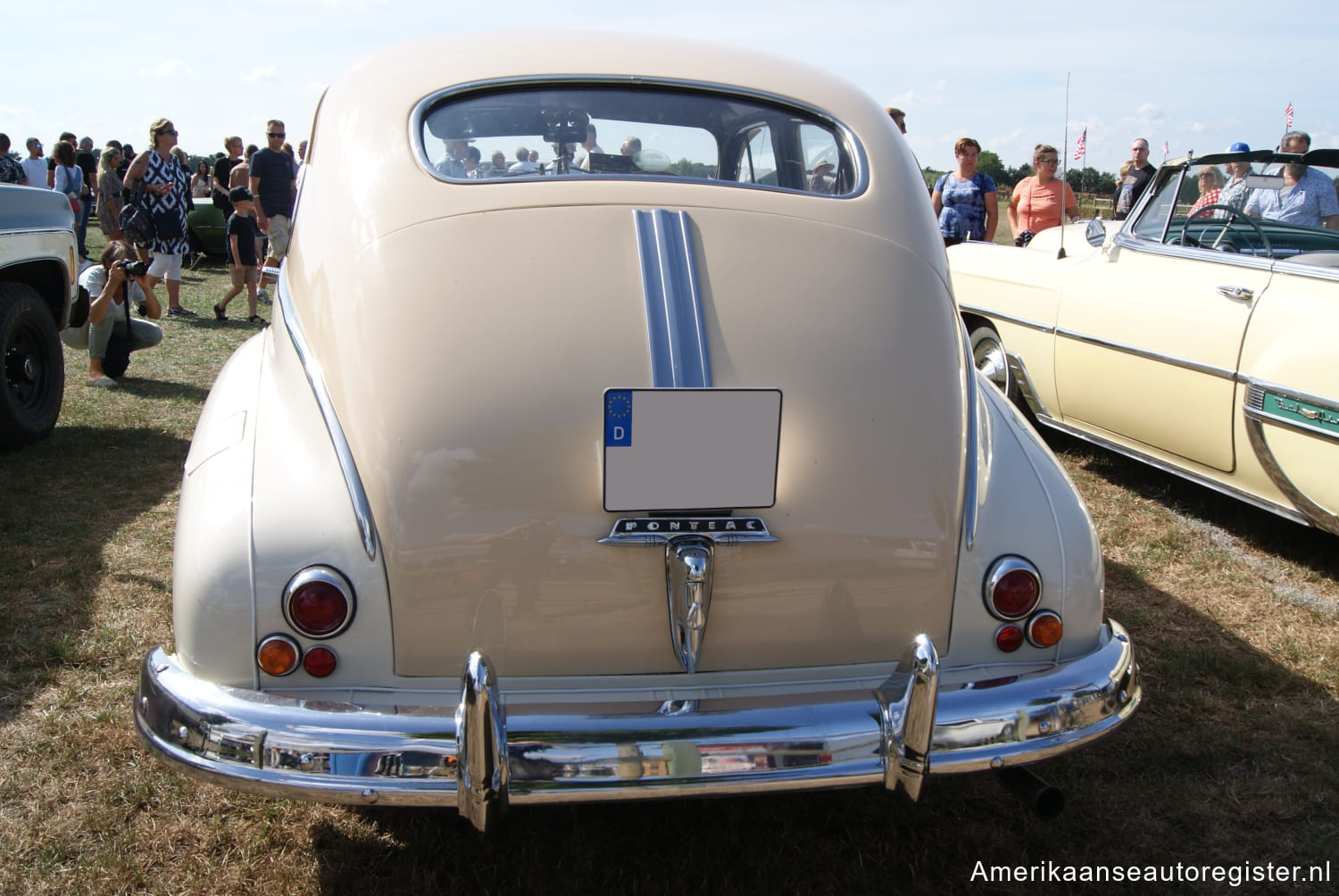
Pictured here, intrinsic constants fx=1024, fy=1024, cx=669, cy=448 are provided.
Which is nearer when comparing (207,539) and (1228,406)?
(207,539)

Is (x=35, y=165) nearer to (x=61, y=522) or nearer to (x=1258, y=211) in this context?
(x=61, y=522)

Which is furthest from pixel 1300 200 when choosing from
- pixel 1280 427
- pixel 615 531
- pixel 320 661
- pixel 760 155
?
pixel 320 661

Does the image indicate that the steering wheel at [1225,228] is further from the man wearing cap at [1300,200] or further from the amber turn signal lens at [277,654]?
the amber turn signal lens at [277,654]

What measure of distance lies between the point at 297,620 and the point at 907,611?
4.07ft

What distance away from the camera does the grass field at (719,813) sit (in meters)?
2.35

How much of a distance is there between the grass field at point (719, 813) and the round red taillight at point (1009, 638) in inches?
22.8

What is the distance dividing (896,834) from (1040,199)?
21.3ft

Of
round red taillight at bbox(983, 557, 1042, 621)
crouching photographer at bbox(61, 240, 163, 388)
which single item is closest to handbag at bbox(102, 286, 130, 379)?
crouching photographer at bbox(61, 240, 163, 388)

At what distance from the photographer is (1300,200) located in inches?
177

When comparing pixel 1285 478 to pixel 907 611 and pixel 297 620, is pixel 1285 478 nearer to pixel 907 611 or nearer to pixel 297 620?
pixel 907 611

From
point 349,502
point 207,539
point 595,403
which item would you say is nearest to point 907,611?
point 595,403

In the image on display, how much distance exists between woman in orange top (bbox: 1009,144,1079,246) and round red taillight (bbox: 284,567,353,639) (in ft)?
22.7

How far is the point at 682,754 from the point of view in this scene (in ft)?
6.25

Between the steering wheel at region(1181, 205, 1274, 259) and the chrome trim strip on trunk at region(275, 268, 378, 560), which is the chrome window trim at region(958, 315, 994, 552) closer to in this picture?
the chrome trim strip on trunk at region(275, 268, 378, 560)
